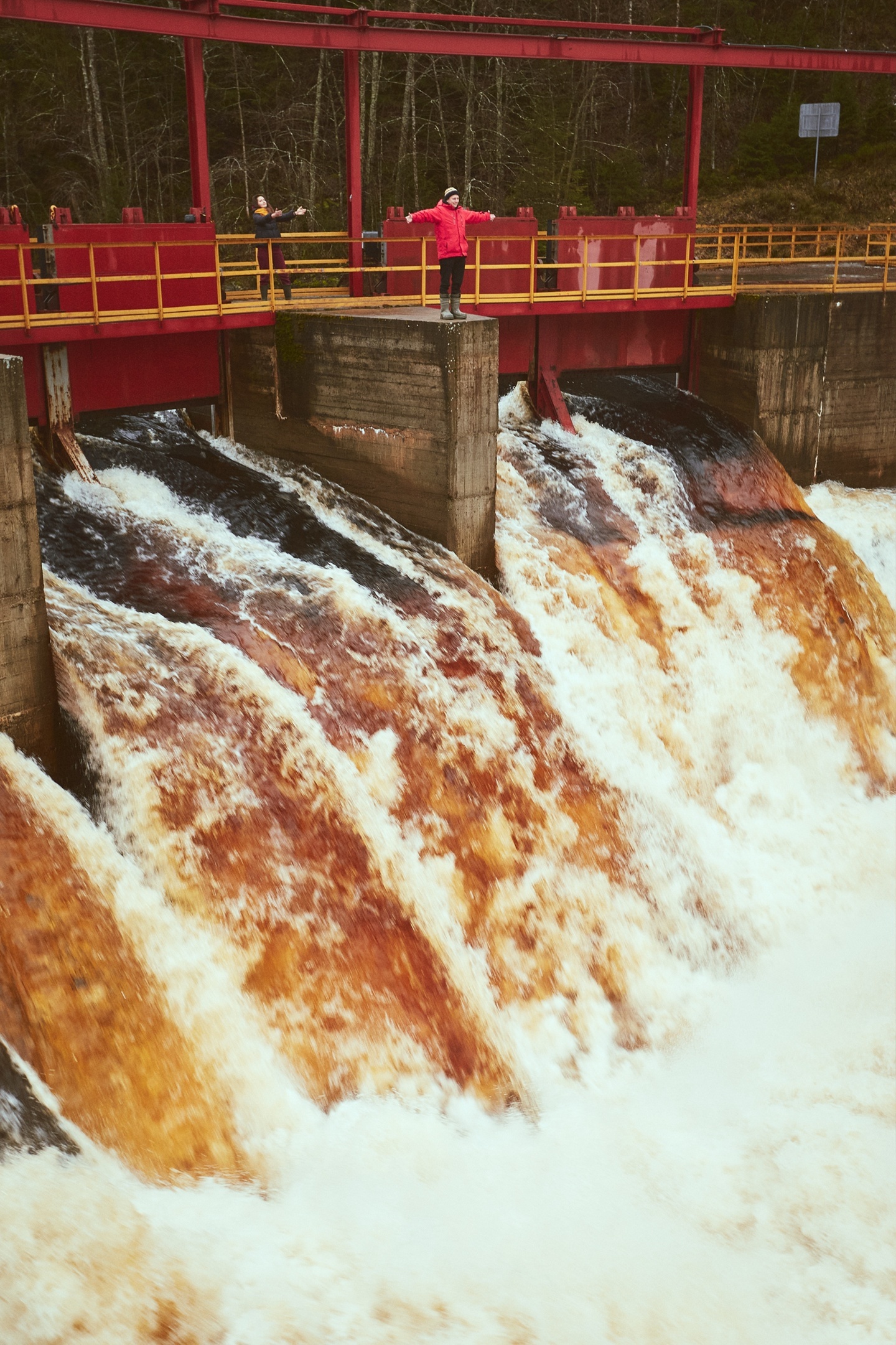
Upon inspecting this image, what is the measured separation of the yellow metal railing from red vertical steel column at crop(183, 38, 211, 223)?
657 millimetres

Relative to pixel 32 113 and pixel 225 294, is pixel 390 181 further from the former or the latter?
pixel 225 294

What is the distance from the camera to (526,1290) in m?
7.52

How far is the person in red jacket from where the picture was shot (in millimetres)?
12219

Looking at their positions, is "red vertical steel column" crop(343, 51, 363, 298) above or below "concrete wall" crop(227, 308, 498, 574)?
above

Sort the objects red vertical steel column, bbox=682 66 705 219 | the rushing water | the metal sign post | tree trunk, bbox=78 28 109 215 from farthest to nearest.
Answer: the metal sign post, tree trunk, bbox=78 28 109 215, red vertical steel column, bbox=682 66 705 219, the rushing water

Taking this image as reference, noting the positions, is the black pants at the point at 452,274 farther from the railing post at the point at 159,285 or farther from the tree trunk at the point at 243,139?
the tree trunk at the point at 243,139

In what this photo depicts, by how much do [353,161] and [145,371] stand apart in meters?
4.21

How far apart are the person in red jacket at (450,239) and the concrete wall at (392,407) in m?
0.35

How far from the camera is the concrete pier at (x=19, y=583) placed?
354 inches

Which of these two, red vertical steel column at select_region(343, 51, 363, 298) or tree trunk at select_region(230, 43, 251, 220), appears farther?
tree trunk at select_region(230, 43, 251, 220)

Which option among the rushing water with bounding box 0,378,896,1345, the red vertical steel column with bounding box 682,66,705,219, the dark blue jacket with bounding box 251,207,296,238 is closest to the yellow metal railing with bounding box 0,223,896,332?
the dark blue jacket with bounding box 251,207,296,238

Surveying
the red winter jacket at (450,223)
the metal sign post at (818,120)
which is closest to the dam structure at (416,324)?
the red winter jacket at (450,223)

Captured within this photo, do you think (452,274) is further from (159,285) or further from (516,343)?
(516,343)

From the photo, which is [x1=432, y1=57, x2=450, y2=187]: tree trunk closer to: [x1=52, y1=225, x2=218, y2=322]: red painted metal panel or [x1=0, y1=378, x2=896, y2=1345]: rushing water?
[x1=52, y1=225, x2=218, y2=322]: red painted metal panel
